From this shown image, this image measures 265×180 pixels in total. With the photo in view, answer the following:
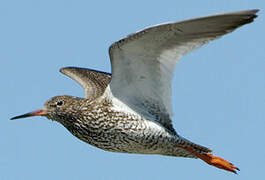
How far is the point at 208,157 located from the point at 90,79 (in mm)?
3647

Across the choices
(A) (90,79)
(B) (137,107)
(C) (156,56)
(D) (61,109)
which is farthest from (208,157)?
(A) (90,79)

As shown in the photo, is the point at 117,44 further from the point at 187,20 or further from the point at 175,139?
the point at 175,139

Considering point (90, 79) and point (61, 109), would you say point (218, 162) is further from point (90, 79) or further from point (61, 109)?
point (90, 79)

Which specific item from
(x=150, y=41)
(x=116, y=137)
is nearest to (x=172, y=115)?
(x=116, y=137)

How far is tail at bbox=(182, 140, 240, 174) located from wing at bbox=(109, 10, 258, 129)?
69cm

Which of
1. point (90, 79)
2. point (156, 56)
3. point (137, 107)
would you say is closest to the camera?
point (156, 56)

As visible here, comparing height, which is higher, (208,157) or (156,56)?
(156,56)

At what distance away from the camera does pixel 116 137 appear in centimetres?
1055

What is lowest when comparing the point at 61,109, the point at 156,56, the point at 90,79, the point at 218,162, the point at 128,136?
the point at 218,162

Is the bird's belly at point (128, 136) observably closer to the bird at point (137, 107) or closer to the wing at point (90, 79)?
the bird at point (137, 107)

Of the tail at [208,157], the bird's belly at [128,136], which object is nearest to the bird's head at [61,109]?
the bird's belly at [128,136]

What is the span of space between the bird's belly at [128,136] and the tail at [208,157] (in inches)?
23.0

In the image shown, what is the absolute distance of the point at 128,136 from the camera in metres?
10.5

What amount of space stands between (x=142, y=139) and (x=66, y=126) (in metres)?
1.56
